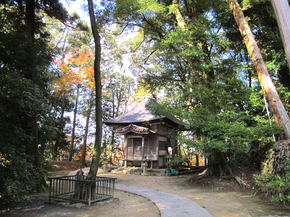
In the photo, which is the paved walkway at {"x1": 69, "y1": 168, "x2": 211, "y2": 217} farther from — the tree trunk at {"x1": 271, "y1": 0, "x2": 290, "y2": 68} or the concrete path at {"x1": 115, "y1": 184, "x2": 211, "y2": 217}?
the tree trunk at {"x1": 271, "y1": 0, "x2": 290, "y2": 68}

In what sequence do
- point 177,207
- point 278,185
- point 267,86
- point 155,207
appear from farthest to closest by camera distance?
point 267,86 → point 155,207 → point 278,185 → point 177,207

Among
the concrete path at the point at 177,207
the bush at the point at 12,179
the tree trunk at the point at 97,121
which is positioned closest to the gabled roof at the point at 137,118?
the tree trunk at the point at 97,121

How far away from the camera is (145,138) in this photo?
51.6 feet

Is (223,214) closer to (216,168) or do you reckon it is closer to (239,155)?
(216,168)

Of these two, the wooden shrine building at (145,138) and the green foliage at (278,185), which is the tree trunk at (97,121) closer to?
the green foliage at (278,185)

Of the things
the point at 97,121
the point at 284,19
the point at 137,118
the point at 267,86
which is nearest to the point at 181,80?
the point at 137,118

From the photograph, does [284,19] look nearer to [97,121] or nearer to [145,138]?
[97,121]

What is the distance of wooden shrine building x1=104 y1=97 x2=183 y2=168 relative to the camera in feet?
49.0

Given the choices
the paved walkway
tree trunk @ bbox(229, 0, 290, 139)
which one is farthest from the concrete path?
tree trunk @ bbox(229, 0, 290, 139)

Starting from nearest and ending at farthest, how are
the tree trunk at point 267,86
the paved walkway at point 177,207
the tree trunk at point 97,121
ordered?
the paved walkway at point 177,207 → the tree trunk at point 97,121 → the tree trunk at point 267,86

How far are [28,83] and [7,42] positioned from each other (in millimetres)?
1362

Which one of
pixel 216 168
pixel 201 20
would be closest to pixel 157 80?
pixel 201 20

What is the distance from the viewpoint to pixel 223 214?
494 cm

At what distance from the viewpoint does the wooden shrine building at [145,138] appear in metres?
14.9
